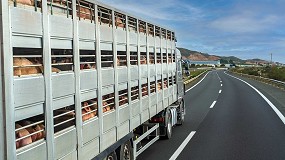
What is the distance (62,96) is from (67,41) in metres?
0.72

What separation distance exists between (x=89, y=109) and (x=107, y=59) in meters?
1.14

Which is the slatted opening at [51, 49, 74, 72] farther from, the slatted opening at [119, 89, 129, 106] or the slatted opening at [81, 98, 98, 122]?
the slatted opening at [119, 89, 129, 106]

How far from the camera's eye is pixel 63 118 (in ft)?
14.6

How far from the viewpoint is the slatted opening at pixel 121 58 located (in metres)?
6.62

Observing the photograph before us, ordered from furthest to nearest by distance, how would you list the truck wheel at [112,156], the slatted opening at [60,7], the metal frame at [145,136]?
the metal frame at [145,136]
the truck wheel at [112,156]
the slatted opening at [60,7]

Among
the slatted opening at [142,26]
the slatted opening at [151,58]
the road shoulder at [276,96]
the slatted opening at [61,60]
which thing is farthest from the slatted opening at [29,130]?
the road shoulder at [276,96]

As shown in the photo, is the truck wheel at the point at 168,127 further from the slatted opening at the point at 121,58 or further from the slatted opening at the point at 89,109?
the slatted opening at the point at 89,109

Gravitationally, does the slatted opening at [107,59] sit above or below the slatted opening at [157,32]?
below

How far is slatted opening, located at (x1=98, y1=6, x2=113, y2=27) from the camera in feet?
19.0

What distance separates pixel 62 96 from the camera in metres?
4.30

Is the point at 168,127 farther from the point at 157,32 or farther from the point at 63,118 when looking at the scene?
the point at 63,118

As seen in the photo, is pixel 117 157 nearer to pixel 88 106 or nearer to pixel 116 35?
pixel 88 106

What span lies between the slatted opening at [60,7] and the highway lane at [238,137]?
539cm

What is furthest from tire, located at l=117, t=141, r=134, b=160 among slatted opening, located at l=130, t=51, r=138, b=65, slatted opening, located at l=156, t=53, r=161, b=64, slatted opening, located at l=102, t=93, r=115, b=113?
slatted opening, located at l=156, t=53, r=161, b=64
